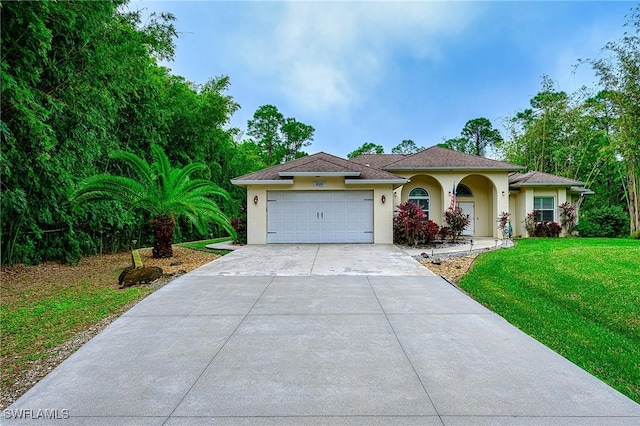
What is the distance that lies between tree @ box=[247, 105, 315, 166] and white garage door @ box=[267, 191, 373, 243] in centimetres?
2654

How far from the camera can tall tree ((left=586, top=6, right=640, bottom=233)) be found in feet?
47.6

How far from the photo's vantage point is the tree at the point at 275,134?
40625mm

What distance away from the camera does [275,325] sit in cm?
467

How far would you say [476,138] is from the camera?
44781mm

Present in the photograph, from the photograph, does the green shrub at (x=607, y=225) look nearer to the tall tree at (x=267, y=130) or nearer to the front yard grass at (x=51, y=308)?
the front yard grass at (x=51, y=308)

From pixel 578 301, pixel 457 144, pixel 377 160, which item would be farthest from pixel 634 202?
pixel 457 144

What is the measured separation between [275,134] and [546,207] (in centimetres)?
3040

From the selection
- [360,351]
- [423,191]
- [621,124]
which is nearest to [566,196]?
[621,124]

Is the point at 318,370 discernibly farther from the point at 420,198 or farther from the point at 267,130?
the point at 267,130

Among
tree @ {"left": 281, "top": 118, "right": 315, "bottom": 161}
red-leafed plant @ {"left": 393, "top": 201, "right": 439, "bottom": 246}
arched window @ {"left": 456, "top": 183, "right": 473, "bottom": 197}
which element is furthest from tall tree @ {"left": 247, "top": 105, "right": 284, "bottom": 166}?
red-leafed plant @ {"left": 393, "top": 201, "right": 439, "bottom": 246}

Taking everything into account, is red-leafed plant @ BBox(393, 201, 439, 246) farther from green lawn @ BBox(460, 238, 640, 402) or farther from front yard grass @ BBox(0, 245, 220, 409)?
front yard grass @ BBox(0, 245, 220, 409)

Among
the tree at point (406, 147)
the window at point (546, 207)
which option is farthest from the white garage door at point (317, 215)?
the tree at point (406, 147)

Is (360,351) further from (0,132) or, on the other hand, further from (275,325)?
(0,132)

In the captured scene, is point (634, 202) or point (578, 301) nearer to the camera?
point (578, 301)
